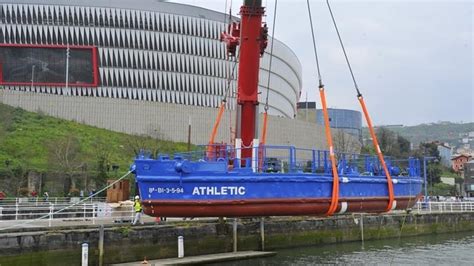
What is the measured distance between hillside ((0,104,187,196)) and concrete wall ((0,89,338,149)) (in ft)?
6.64

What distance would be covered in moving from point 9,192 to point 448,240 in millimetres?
36053

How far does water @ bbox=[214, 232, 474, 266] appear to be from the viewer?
947 inches

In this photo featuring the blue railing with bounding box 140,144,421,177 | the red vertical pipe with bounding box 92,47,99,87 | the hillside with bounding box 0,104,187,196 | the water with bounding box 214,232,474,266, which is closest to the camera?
the blue railing with bounding box 140,144,421,177

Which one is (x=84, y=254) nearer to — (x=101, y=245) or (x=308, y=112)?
(x=101, y=245)

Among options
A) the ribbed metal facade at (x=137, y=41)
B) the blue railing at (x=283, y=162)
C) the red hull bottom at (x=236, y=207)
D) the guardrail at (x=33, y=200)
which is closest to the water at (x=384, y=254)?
the blue railing at (x=283, y=162)

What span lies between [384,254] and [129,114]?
180 feet

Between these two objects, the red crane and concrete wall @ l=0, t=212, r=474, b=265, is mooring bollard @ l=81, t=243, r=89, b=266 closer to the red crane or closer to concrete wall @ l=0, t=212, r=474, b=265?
concrete wall @ l=0, t=212, r=474, b=265

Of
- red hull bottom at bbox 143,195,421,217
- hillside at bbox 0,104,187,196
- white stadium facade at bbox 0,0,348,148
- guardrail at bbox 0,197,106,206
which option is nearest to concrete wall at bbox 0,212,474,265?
red hull bottom at bbox 143,195,421,217

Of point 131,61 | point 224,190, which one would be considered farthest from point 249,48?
point 131,61

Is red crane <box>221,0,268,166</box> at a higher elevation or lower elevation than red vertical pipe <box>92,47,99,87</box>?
lower

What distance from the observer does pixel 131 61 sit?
299 ft

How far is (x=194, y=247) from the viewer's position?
23.9m

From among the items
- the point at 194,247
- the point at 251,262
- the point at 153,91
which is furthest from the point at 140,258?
the point at 153,91

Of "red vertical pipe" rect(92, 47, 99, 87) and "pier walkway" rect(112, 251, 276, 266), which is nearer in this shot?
"pier walkway" rect(112, 251, 276, 266)
